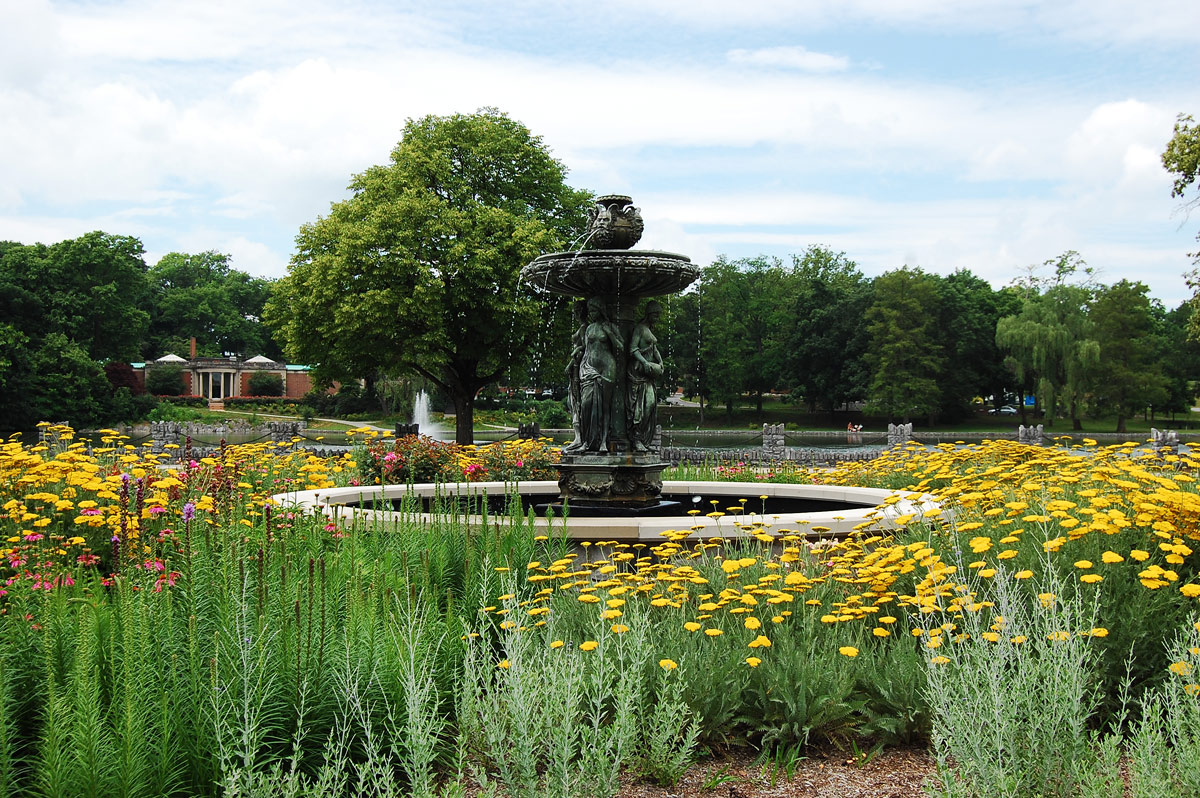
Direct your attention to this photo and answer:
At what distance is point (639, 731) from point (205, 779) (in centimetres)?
177

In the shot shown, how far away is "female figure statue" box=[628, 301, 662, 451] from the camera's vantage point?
10.1 m

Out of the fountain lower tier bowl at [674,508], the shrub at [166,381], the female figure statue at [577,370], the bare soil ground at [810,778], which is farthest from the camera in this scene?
the shrub at [166,381]

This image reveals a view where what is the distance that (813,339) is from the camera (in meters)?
64.3

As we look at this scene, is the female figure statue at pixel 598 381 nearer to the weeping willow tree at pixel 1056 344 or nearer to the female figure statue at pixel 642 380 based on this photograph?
the female figure statue at pixel 642 380

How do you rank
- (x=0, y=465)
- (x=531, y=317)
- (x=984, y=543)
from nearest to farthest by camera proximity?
1. (x=984, y=543)
2. (x=0, y=465)
3. (x=531, y=317)

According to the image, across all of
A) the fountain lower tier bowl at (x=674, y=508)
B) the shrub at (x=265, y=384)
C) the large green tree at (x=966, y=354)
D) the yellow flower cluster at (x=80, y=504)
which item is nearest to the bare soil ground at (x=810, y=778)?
the fountain lower tier bowl at (x=674, y=508)

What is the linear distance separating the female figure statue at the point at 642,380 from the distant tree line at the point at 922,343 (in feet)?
132

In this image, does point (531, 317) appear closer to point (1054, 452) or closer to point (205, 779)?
point (1054, 452)

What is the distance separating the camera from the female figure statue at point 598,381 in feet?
32.8

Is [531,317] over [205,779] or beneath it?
over

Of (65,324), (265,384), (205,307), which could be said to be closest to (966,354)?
(65,324)

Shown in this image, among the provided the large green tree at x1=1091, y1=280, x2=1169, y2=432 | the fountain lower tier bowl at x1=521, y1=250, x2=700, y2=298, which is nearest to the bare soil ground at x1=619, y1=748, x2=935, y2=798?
the fountain lower tier bowl at x1=521, y1=250, x2=700, y2=298

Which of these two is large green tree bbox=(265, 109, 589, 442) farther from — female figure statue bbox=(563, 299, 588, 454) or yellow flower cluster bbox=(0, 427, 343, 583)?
yellow flower cluster bbox=(0, 427, 343, 583)

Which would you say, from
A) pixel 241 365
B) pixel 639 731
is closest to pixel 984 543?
pixel 639 731
